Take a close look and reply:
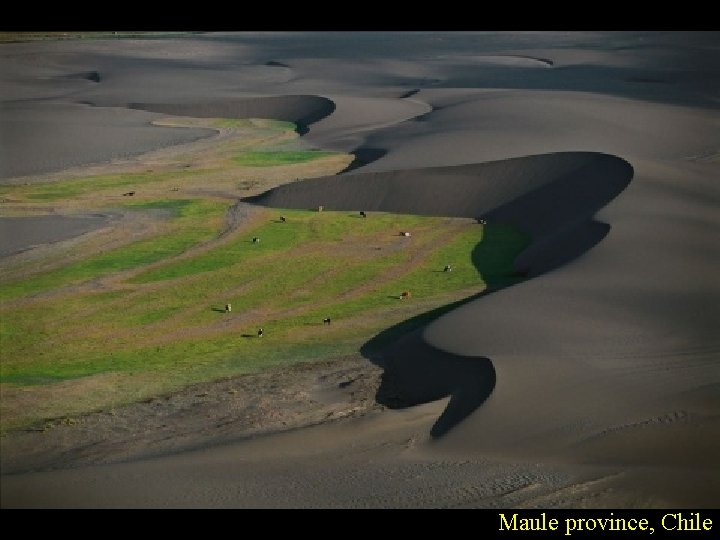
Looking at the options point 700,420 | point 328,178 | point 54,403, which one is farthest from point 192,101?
point 700,420

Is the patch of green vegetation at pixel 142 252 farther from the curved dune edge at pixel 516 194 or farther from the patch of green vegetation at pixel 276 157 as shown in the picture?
the patch of green vegetation at pixel 276 157

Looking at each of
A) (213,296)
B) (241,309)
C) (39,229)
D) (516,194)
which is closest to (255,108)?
(516,194)

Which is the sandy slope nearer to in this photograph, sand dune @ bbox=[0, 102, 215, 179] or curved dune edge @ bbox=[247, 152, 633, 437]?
curved dune edge @ bbox=[247, 152, 633, 437]

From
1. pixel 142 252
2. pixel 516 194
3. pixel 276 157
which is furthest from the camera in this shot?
pixel 276 157

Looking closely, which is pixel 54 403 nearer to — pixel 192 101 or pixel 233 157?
pixel 233 157

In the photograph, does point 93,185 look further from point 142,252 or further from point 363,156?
point 363,156
